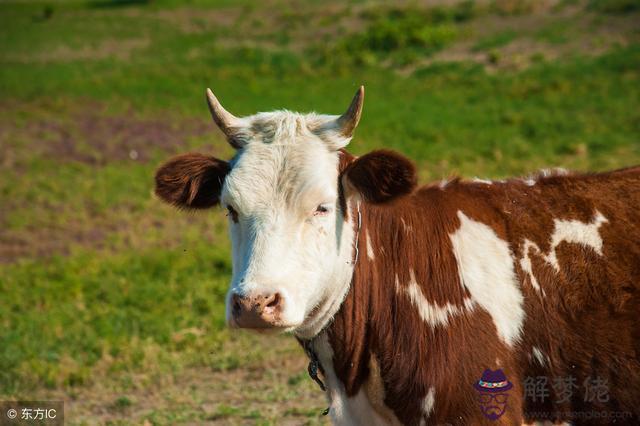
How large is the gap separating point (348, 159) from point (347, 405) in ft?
3.78

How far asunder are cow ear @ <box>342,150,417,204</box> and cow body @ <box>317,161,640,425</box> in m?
0.10

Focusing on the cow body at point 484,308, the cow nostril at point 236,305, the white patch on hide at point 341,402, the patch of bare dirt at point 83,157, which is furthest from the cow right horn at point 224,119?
the patch of bare dirt at point 83,157

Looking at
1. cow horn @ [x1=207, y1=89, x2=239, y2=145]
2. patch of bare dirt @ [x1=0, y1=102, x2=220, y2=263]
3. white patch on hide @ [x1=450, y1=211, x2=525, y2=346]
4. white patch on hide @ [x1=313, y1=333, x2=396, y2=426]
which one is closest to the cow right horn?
cow horn @ [x1=207, y1=89, x2=239, y2=145]

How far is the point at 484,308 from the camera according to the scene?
3.82m

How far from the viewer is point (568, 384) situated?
378 cm

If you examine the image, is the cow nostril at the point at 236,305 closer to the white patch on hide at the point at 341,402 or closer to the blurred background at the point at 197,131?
the white patch on hide at the point at 341,402

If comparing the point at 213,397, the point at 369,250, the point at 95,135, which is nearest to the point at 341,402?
the point at 369,250

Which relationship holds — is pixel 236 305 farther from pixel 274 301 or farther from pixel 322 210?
pixel 322 210

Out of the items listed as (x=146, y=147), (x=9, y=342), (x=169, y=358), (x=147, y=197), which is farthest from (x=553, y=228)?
(x=146, y=147)

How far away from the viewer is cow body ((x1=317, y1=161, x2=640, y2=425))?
12.2 feet

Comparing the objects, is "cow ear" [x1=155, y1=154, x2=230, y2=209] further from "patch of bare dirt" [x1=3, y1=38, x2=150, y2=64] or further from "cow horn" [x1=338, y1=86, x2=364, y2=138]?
"patch of bare dirt" [x1=3, y1=38, x2=150, y2=64]

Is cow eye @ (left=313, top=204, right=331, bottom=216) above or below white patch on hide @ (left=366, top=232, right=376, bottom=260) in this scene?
above

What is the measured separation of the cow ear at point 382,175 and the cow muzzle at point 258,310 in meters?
0.69

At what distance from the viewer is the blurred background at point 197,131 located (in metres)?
6.95
